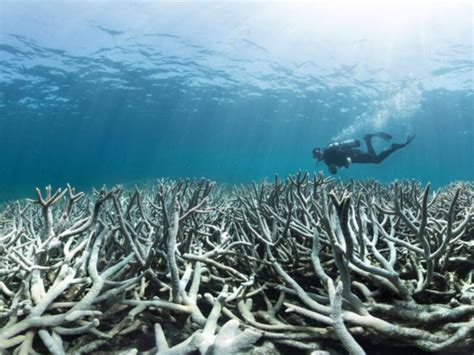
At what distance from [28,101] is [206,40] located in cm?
2485

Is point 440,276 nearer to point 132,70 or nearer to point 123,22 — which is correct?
point 123,22

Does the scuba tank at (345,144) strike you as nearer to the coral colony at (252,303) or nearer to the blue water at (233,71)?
the blue water at (233,71)

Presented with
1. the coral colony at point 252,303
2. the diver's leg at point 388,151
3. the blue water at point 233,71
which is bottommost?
the coral colony at point 252,303

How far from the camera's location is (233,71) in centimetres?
3316

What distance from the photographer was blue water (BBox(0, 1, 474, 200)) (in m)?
23.1

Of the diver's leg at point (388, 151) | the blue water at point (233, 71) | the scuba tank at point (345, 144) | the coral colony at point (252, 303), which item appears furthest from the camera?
the blue water at point (233, 71)

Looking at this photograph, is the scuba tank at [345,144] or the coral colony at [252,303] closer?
the coral colony at [252,303]

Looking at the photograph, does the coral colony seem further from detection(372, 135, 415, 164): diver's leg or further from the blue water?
detection(372, 135, 415, 164): diver's leg

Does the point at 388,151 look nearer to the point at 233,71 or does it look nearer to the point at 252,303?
the point at 252,303

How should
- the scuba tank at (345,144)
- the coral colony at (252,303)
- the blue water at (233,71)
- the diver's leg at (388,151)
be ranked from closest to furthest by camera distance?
the coral colony at (252,303) → the scuba tank at (345,144) → the diver's leg at (388,151) → the blue water at (233,71)

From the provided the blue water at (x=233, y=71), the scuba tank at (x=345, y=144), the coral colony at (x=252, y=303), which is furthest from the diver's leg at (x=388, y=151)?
the coral colony at (x=252, y=303)

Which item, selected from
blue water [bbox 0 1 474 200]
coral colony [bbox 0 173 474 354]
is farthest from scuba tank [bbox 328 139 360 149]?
coral colony [bbox 0 173 474 354]

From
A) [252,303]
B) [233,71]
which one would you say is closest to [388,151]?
[252,303]

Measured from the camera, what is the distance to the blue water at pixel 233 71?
909 inches
